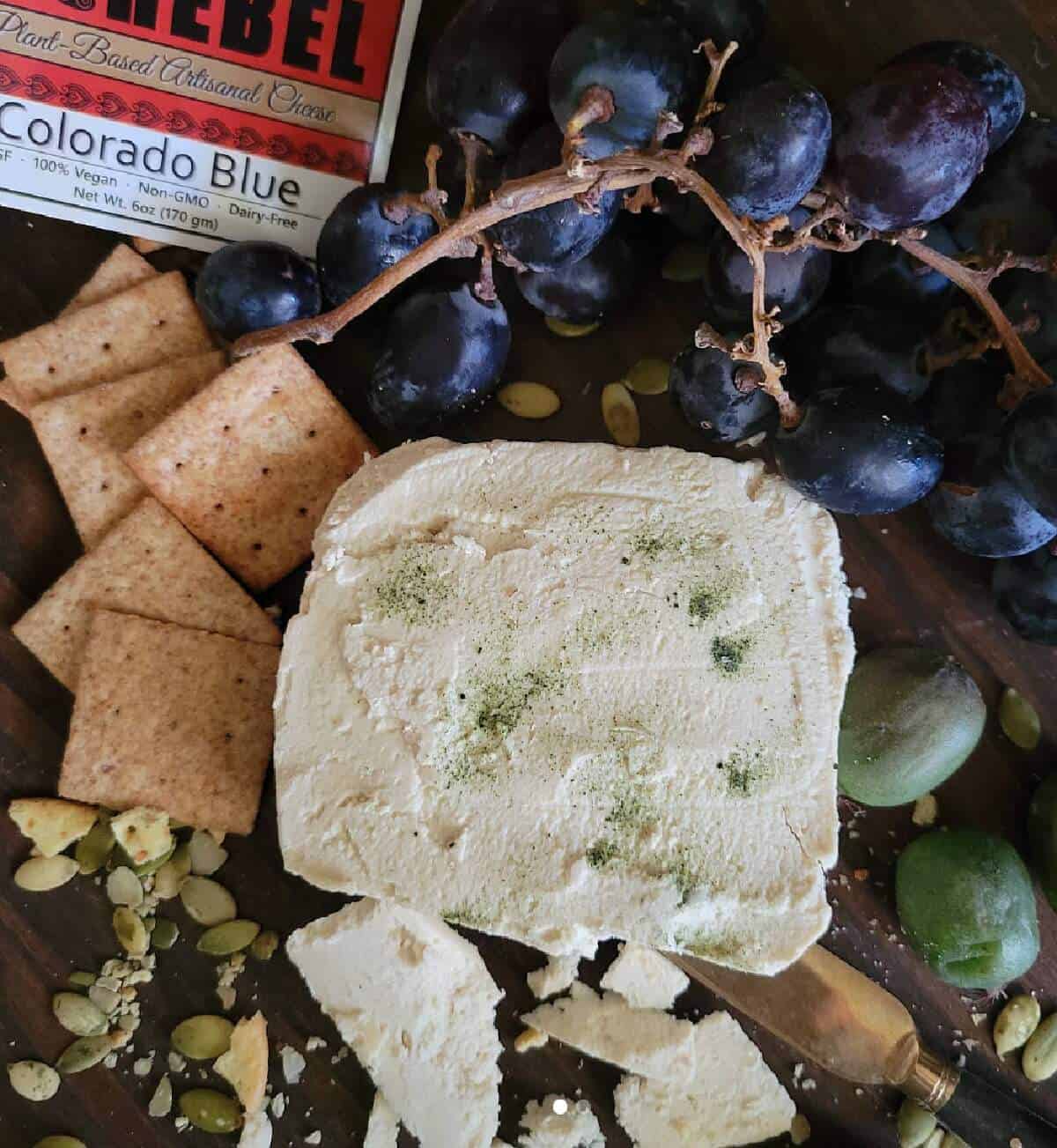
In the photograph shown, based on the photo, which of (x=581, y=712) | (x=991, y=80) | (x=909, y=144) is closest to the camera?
(x=909, y=144)

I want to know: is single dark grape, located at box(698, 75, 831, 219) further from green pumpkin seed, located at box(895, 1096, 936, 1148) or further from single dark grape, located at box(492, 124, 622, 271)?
green pumpkin seed, located at box(895, 1096, 936, 1148)

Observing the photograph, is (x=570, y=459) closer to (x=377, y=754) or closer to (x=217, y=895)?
(x=377, y=754)

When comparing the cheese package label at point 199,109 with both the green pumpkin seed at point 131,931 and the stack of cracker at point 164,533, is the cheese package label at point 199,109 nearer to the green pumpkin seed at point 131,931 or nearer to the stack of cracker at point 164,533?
the stack of cracker at point 164,533

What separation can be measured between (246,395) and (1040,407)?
2.72 feet

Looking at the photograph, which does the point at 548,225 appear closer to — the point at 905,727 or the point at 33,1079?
the point at 905,727

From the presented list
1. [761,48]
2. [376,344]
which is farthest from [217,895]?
[761,48]

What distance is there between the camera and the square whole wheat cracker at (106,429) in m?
1.20

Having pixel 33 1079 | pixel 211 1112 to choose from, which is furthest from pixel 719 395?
pixel 33 1079

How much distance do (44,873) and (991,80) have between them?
1.35m

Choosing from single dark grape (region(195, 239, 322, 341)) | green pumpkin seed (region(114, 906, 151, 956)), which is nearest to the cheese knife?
green pumpkin seed (region(114, 906, 151, 956))

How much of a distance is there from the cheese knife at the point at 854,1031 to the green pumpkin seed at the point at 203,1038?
1.83 feet

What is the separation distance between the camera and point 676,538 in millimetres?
1078

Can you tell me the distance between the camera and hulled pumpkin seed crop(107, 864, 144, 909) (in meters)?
1.22

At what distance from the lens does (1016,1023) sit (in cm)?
119
